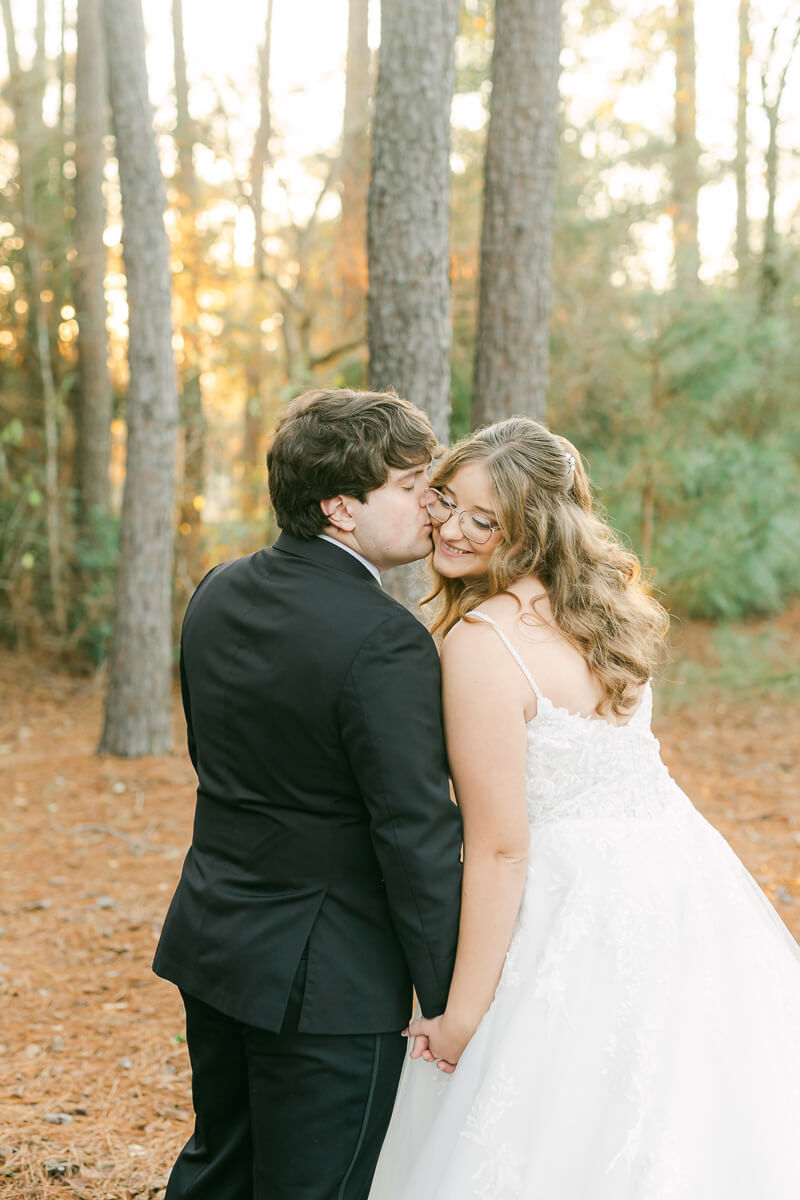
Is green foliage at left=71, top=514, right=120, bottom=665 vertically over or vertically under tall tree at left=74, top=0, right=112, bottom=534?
under

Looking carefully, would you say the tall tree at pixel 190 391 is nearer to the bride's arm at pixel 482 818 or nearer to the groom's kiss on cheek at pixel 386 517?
the groom's kiss on cheek at pixel 386 517

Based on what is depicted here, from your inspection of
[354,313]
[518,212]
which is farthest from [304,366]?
[518,212]

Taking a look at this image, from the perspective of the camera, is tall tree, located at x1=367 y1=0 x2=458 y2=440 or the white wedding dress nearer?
the white wedding dress

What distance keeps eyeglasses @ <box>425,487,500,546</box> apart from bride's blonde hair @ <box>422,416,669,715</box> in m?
0.04

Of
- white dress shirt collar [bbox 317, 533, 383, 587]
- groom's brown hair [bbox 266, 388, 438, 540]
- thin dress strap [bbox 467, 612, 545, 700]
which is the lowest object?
Answer: thin dress strap [bbox 467, 612, 545, 700]

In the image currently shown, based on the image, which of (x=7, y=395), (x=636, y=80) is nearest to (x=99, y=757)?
(x=7, y=395)

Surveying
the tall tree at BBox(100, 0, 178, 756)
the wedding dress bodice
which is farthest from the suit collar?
the tall tree at BBox(100, 0, 178, 756)

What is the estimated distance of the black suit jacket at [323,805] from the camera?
2.04 metres

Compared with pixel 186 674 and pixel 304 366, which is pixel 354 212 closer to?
pixel 304 366

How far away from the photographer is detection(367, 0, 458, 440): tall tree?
15.8 ft

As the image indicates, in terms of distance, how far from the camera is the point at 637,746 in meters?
2.49

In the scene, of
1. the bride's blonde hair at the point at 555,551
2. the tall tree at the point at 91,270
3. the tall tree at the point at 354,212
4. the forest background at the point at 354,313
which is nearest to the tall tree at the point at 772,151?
the forest background at the point at 354,313

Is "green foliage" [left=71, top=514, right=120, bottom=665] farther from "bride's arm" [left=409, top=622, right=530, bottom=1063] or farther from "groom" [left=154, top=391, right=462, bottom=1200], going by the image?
"bride's arm" [left=409, top=622, right=530, bottom=1063]

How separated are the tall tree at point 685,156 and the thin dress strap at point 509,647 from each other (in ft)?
29.0
